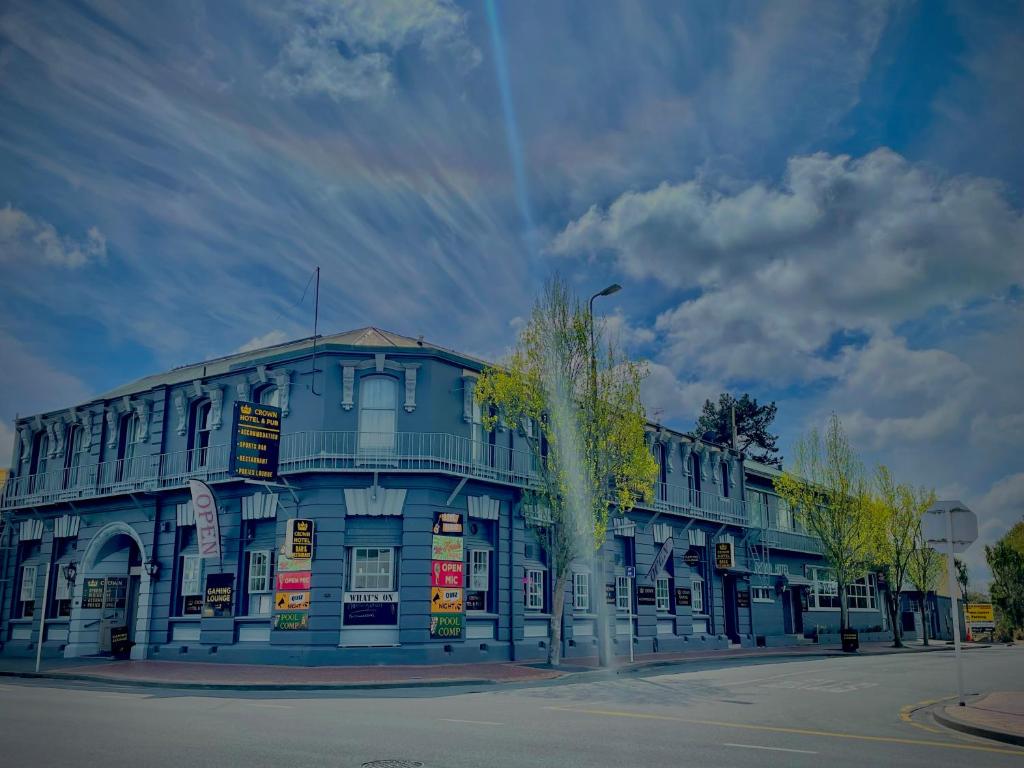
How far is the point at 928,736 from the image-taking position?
11.2 metres

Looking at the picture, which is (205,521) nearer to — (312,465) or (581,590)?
(312,465)

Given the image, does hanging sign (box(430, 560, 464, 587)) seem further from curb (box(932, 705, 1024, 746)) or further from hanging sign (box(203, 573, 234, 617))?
curb (box(932, 705, 1024, 746))

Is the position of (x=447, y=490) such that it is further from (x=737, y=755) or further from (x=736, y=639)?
(x=736, y=639)

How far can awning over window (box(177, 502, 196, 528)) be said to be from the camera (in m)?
26.2

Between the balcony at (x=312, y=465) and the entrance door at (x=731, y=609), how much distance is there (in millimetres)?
6631

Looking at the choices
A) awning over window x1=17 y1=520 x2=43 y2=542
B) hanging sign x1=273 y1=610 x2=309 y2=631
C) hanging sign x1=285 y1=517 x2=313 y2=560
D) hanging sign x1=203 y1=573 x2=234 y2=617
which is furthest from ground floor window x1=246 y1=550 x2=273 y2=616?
awning over window x1=17 y1=520 x2=43 y2=542

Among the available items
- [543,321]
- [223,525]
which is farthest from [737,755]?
[223,525]

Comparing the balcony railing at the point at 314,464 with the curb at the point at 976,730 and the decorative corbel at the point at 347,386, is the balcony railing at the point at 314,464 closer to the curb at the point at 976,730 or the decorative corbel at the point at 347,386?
the decorative corbel at the point at 347,386

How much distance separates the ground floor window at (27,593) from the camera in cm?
3055

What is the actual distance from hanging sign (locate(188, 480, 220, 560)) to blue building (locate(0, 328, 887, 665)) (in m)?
0.55

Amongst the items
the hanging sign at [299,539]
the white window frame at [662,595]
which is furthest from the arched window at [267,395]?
the white window frame at [662,595]

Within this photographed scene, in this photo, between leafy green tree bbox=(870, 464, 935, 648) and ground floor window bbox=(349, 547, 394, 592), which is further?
leafy green tree bbox=(870, 464, 935, 648)

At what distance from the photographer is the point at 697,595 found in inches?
1377

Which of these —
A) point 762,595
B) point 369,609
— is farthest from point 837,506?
point 369,609
